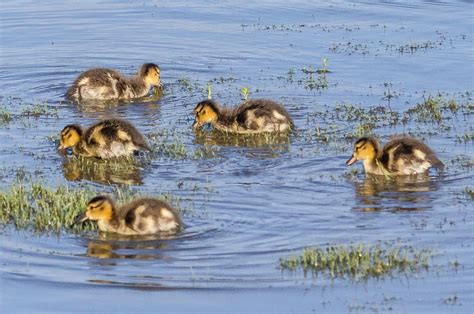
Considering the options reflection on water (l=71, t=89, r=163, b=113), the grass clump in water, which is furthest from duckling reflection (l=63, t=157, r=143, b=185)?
reflection on water (l=71, t=89, r=163, b=113)

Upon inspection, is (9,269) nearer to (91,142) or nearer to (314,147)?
(91,142)

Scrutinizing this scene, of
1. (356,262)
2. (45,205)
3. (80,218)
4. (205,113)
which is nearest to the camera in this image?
(356,262)

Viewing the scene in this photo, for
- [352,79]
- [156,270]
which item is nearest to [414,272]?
[156,270]

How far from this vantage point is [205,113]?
40.1 ft

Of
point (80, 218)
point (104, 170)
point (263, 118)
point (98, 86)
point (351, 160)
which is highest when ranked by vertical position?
point (98, 86)

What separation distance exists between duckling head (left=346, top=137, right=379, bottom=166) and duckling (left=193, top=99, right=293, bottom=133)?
4.86ft

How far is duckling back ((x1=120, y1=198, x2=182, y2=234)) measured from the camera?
874 cm

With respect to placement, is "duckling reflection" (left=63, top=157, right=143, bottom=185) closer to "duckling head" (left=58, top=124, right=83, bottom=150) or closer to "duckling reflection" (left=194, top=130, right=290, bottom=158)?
"duckling head" (left=58, top=124, right=83, bottom=150)

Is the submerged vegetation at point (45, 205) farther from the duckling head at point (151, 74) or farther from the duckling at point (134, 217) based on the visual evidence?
the duckling head at point (151, 74)

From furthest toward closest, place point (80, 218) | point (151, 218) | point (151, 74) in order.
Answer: point (151, 74) < point (80, 218) < point (151, 218)

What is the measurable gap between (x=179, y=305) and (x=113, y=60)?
28.2 feet

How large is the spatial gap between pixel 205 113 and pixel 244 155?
1109 millimetres

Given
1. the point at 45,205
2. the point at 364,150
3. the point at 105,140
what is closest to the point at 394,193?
the point at 364,150

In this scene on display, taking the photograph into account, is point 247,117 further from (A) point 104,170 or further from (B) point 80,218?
(B) point 80,218
